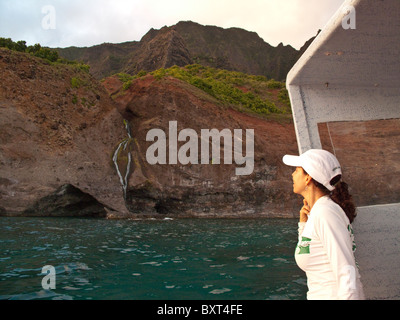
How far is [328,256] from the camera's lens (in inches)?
86.4

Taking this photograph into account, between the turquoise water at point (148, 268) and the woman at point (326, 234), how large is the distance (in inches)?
112

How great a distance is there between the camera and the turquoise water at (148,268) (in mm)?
5105

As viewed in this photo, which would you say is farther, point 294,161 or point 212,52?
point 212,52

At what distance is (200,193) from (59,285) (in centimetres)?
1967

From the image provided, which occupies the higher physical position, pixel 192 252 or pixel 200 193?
pixel 200 193

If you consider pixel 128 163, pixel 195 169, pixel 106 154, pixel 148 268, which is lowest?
pixel 148 268

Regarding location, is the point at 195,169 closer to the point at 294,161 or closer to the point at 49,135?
the point at 49,135

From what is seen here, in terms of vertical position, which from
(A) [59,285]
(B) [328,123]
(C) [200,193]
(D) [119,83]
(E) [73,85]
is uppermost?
(D) [119,83]

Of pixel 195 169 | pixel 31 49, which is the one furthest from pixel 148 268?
pixel 31 49

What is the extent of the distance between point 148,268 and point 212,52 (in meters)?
88.5

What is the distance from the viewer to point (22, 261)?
7027mm

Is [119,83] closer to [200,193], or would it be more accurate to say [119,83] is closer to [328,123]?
[200,193]

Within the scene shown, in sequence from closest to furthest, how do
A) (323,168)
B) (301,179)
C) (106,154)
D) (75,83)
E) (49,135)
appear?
(323,168), (301,179), (49,135), (106,154), (75,83)
